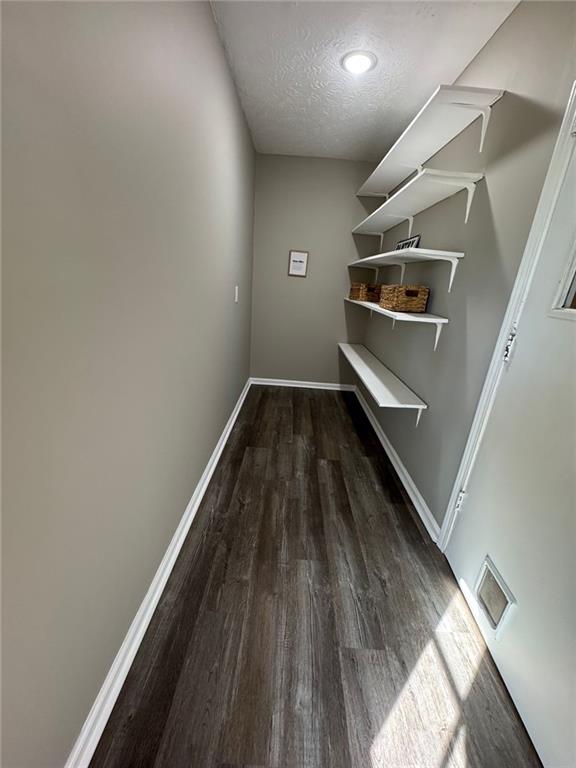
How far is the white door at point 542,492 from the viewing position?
92 centimetres

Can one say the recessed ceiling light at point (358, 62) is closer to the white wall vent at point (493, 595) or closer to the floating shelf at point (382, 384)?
the floating shelf at point (382, 384)

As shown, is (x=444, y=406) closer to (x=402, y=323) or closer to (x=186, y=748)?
(x=402, y=323)

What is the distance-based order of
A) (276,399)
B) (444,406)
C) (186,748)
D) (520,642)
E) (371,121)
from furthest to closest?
1. (276,399)
2. (371,121)
3. (444,406)
4. (520,642)
5. (186,748)

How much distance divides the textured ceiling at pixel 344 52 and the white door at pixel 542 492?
3.12ft

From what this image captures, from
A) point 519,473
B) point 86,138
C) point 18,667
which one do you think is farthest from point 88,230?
point 519,473

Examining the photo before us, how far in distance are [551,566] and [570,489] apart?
0.84 ft

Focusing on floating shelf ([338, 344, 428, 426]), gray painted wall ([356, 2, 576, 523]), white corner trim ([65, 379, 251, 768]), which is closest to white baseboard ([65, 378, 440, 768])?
white corner trim ([65, 379, 251, 768])

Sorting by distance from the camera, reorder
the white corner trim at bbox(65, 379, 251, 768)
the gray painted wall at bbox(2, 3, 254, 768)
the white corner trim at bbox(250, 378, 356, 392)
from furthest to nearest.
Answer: the white corner trim at bbox(250, 378, 356, 392), the white corner trim at bbox(65, 379, 251, 768), the gray painted wall at bbox(2, 3, 254, 768)

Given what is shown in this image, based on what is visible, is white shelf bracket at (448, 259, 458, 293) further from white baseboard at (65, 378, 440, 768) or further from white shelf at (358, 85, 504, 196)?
white baseboard at (65, 378, 440, 768)

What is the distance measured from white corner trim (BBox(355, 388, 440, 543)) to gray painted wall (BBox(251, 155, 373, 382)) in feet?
3.98

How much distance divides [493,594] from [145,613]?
1.38 m

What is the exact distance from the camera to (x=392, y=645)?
3.97ft

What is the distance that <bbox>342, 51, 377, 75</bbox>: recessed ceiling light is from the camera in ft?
5.51

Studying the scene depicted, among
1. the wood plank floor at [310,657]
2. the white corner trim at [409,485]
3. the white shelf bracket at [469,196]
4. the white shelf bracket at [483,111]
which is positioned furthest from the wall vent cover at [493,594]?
the white shelf bracket at [483,111]
